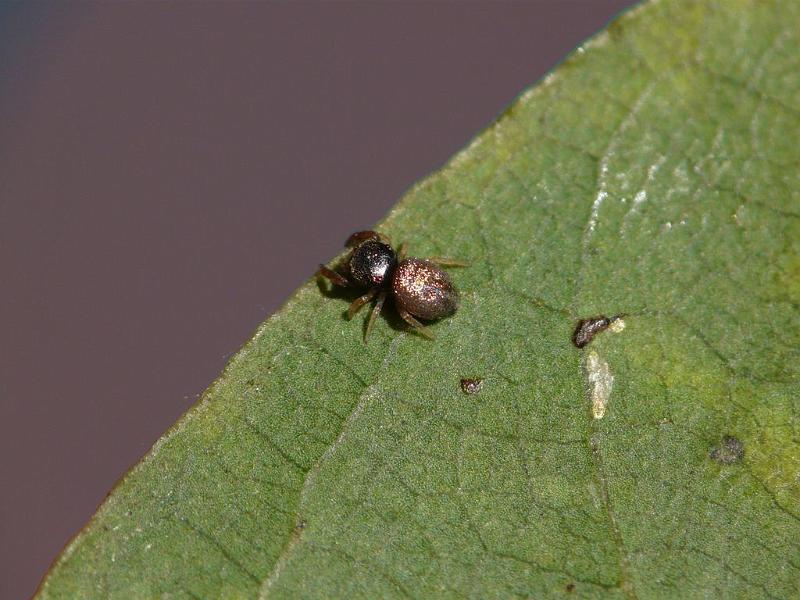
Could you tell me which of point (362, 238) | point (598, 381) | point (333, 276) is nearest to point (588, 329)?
point (598, 381)

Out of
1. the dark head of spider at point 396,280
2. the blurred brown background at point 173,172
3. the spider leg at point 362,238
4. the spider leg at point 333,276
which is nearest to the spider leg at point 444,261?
the dark head of spider at point 396,280

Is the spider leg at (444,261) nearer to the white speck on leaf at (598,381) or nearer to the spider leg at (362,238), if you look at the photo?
the spider leg at (362,238)

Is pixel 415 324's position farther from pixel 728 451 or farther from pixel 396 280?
pixel 728 451

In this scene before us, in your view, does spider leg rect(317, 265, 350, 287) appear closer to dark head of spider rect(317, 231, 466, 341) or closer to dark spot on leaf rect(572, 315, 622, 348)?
dark head of spider rect(317, 231, 466, 341)

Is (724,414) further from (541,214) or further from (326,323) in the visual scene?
(326,323)

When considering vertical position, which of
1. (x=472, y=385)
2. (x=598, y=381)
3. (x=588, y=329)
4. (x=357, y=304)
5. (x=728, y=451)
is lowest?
(x=728, y=451)

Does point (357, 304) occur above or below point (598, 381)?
above

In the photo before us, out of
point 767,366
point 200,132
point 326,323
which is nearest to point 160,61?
point 200,132
